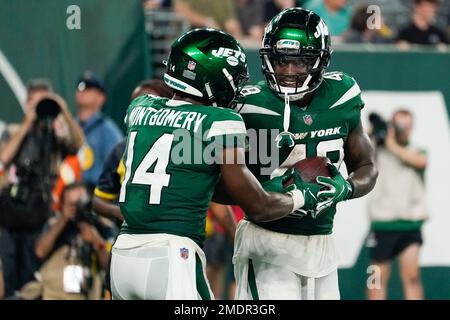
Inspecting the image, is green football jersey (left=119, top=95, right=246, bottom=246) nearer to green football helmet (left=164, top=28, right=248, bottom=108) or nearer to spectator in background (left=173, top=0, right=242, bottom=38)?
green football helmet (left=164, top=28, right=248, bottom=108)

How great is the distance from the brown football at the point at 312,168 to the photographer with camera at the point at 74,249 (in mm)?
2924

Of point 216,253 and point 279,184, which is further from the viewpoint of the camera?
point 216,253

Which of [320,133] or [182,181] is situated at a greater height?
[320,133]

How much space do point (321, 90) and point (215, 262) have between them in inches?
142

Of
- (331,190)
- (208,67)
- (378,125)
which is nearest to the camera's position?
(208,67)

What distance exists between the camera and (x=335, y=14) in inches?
379

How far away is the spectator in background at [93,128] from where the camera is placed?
27.3 ft

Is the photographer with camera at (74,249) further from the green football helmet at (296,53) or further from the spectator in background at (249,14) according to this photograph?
the green football helmet at (296,53)

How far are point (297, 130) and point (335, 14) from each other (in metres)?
4.50

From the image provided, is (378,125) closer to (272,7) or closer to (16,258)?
(272,7)

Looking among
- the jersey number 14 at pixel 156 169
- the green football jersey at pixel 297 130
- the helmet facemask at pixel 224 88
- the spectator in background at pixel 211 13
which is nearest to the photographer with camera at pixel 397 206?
the spectator in background at pixel 211 13

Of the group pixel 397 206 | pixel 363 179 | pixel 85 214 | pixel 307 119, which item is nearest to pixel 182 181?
pixel 307 119
